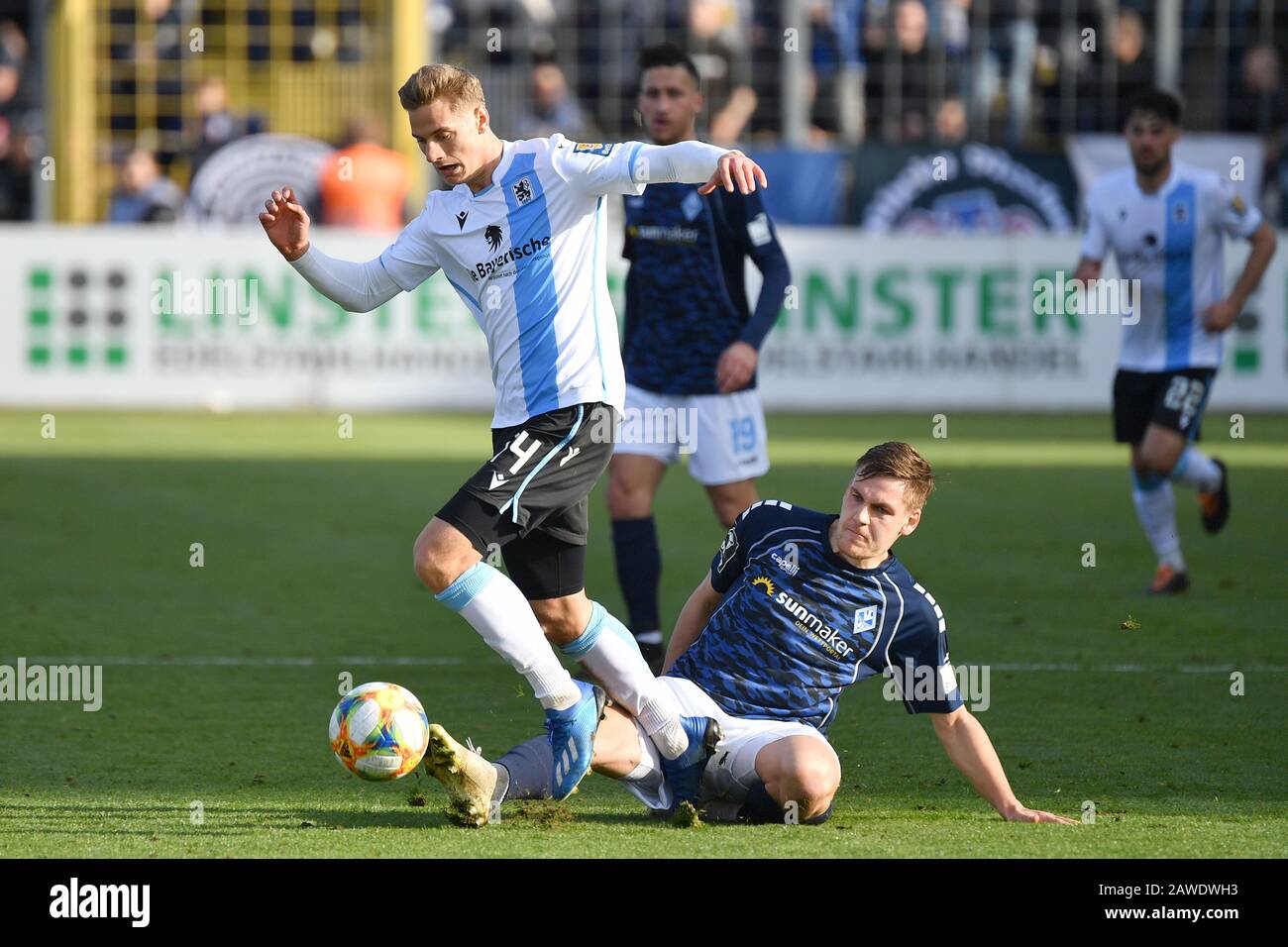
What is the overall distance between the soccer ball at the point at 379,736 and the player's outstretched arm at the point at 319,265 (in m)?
1.10

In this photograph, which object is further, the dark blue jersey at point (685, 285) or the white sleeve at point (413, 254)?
the dark blue jersey at point (685, 285)

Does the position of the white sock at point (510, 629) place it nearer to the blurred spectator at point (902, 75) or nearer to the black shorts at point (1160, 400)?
the black shorts at point (1160, 400)

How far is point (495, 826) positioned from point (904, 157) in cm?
1625

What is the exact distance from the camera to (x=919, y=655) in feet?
17.1

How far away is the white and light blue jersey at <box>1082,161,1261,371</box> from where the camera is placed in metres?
9.73

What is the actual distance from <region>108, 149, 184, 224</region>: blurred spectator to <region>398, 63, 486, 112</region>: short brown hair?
15.0m

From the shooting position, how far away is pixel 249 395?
18578mm

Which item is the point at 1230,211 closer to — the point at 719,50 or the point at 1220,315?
the point at 1220,315

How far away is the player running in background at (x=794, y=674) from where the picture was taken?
16.6ft

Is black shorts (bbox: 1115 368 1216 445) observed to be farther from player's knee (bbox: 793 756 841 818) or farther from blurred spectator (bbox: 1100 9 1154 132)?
blurred spectator (bbox: 1100 9 1154 132)

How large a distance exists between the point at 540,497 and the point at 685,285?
103 inches

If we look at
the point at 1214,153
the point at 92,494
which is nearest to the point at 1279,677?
the point at 92,494

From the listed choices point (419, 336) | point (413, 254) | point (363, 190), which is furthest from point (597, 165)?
point (363, 190)
